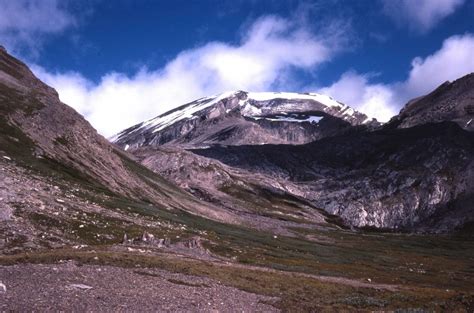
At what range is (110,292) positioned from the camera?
3344 centimetres

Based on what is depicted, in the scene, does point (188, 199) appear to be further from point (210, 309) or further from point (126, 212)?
point (210, 309)

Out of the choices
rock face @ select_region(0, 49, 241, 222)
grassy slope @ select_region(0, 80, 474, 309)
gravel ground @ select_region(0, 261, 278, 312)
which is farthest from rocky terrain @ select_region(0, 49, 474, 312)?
rock face @ select_region(0, 49, 241, 222)

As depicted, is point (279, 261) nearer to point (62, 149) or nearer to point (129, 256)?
point (129, 256)

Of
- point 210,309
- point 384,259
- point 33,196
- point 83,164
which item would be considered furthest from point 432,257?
point 210,309

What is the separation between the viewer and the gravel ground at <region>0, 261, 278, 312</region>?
29.0m

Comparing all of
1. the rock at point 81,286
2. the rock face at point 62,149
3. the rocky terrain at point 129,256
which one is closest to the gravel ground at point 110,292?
the rock at point 81,286

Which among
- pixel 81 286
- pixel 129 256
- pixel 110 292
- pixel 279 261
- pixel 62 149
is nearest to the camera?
pixel 81 286

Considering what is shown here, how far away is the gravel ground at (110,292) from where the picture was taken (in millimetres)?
28953

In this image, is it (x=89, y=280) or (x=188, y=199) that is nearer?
(x=89, y=280)

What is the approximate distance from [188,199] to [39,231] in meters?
126

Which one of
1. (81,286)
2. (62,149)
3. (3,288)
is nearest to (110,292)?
(81,286)

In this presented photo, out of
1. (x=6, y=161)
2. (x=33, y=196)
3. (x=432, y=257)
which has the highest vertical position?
(x=6, y=161)

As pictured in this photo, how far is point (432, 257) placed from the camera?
479 feet

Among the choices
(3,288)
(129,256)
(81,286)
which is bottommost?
(81,286)
